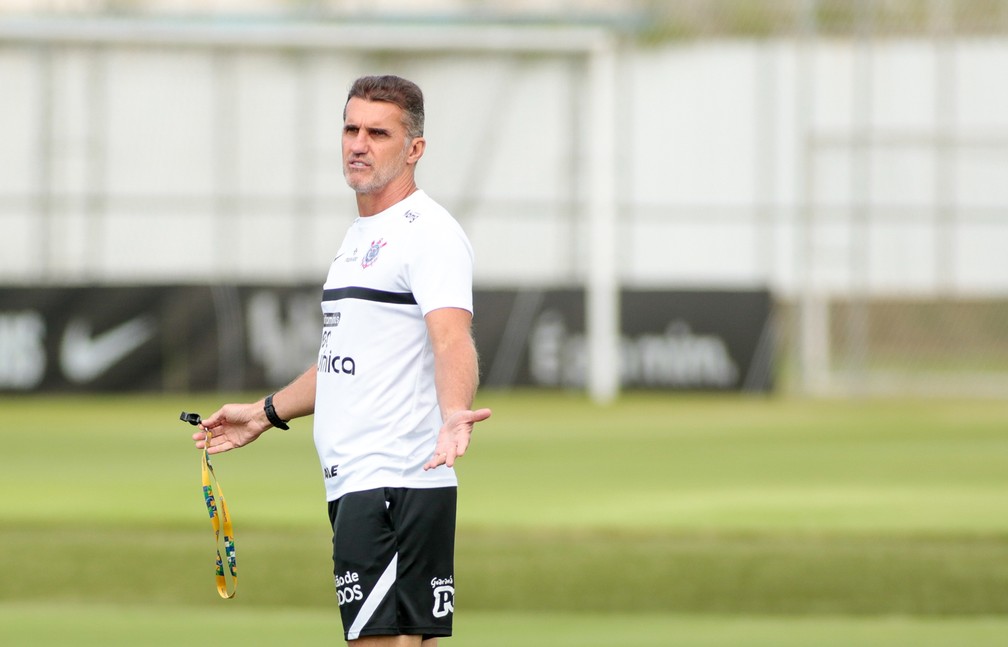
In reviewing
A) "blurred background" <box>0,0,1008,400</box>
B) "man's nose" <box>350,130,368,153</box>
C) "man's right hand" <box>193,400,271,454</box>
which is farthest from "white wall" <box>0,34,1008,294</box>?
"man's nose" <box>350,130,368,153</box>

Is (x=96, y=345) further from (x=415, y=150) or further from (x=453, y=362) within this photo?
(x=453, y=362)

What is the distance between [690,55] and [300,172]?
24.3 feet

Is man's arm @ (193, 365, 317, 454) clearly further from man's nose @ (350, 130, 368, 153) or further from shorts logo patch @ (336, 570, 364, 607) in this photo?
man's nose @ (350, 130, 368, 153)

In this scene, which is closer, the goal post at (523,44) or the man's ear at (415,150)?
the man's ear at (415,150)

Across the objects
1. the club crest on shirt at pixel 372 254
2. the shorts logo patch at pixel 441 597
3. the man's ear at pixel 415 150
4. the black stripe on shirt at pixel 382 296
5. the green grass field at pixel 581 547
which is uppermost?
the man's ear at pixel 415 150

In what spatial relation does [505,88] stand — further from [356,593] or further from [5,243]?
[356,593]

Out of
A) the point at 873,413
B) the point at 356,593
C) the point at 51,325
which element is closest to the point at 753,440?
the point at 873,413

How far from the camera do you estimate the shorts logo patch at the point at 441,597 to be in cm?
435

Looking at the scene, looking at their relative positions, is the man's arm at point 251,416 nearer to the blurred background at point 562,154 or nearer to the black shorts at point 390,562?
the black shorts at point 390,562

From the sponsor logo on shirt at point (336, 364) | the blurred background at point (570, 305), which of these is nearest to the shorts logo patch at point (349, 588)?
the sponsor logo on shirt at point (336, 364)

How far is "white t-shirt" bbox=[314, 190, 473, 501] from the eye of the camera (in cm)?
428

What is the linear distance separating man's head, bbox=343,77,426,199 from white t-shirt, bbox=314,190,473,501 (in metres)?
0.09

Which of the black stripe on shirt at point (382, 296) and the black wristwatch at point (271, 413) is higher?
the black stripe on shirt at point (382, 296)

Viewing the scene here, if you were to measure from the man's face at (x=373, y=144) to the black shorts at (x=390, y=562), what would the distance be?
770 millimetres
